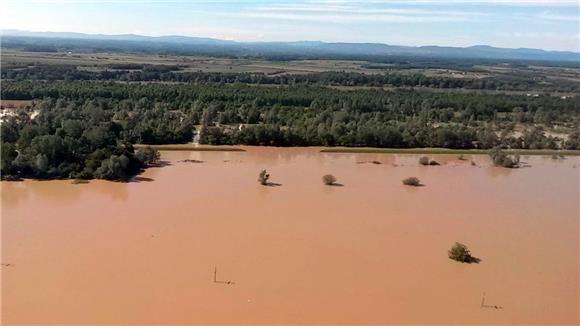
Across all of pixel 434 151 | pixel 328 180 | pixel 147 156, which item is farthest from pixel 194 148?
pixel 434 151

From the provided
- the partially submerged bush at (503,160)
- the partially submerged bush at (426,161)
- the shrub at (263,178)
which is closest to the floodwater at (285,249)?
the shrub at (263,178)

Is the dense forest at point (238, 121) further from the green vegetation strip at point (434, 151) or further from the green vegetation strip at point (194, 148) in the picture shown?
the green vegetation strip at point (194, 148)

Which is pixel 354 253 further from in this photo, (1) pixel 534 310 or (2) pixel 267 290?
(1) pixel 534 310

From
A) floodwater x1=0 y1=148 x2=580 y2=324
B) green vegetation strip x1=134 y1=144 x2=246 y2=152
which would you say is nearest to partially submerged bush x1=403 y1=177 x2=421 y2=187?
floodwater x1=0 y1=148 x2=580 y2=324

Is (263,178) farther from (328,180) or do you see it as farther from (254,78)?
(254,78)

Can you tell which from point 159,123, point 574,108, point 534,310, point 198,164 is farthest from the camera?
point 574,108

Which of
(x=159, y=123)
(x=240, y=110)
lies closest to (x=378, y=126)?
(x=240, y=110)

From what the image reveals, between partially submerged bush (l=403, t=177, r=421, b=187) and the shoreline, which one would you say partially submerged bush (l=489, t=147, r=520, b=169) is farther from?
partially submerged bush (l=403, t=177, r=421, b=187)

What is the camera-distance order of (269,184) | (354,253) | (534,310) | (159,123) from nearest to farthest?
(534,310) < (354,253) < (269,184) < (159,123)
